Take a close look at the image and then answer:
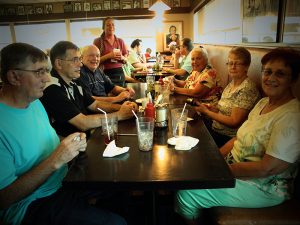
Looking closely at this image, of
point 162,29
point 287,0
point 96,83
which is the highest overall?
point 162,29

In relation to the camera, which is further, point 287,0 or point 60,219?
point 287,0

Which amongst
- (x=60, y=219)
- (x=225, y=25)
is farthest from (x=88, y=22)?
(x=60, y=219)

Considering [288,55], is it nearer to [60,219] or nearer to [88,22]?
[60,219]

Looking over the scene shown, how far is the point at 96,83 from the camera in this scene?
105 inches

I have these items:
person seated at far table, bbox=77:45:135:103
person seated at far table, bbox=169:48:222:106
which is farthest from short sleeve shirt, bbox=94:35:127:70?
person seated at far table, bbox=169:48:222:106

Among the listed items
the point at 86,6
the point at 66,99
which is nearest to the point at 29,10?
the point at 86,6

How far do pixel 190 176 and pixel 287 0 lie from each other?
1.31 metres

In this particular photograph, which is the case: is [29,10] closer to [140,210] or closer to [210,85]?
[210,85]

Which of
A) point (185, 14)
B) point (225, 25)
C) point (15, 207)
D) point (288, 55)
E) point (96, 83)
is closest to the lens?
point (15, 207)

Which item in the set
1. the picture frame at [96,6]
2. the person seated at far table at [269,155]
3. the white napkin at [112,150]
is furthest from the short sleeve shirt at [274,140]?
the picture frame at [96,6]

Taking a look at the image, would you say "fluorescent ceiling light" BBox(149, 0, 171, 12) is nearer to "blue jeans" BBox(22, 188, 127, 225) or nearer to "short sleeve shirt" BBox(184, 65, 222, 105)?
"short sleeve shirt" BBox(184, 65, 222, 105)

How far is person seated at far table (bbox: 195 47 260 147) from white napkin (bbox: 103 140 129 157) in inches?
37.7

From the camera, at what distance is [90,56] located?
8.07 ft

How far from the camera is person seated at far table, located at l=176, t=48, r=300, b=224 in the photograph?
1.09m
